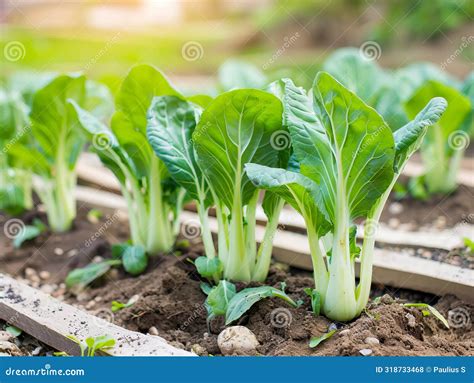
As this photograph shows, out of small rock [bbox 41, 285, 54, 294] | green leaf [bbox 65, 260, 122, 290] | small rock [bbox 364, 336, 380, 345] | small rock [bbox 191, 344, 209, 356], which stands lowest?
small rock [bbox 41, 285, 54, 294]

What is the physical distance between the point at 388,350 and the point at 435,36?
7.65m

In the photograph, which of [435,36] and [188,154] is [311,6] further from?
[188,154]

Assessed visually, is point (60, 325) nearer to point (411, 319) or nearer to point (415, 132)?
point (411, 319)

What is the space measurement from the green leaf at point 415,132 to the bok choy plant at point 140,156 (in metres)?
0.97

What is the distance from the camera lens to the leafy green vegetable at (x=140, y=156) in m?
3.13

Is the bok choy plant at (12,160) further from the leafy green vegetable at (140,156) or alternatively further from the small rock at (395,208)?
the small rock at (395,208)

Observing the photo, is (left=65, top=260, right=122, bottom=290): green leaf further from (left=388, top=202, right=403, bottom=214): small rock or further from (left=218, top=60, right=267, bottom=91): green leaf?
(left=388, top=202, right=403, bottom=214): small rock

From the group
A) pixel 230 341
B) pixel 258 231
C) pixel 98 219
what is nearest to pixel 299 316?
pixel 230 341

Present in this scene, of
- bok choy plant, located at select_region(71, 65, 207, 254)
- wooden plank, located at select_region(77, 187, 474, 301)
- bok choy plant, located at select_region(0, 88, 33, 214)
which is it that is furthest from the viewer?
bok choy plant, located at select_region(0, 88, 33, 214)

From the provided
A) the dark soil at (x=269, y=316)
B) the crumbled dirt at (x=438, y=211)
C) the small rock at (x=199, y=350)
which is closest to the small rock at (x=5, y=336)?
the dark soil at (x=269, y=316)

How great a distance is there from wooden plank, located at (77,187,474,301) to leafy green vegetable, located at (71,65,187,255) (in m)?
0.34

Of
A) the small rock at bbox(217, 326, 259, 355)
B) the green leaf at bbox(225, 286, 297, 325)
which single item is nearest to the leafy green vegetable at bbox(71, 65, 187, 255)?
the green leaf at bbox(225, 286, 297, 325)

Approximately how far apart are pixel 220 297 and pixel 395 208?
6.94 ft

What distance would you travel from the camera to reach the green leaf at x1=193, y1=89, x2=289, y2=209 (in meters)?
2.62
